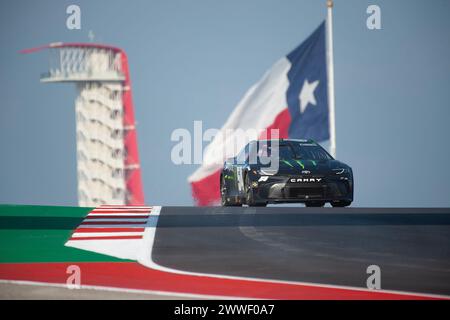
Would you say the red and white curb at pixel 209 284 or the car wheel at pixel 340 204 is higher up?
the red and white curb at pixel 209 284

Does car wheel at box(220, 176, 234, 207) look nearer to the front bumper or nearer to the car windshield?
the car windshield

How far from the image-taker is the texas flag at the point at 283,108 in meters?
33.9

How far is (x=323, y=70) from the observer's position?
3453 centimetres

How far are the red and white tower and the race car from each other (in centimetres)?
8973

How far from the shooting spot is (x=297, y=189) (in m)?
20.5

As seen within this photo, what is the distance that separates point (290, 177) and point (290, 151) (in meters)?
1.45

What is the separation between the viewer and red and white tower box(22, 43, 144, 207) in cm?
11344

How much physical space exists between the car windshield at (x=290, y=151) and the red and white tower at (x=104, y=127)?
89.3 metres

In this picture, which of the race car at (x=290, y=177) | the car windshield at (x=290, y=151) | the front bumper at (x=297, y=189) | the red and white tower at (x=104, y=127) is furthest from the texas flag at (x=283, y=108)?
the red and white tower at (x=104, y=127)

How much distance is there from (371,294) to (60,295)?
250 centimetres

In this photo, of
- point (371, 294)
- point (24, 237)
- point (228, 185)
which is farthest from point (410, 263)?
point (228, 185)

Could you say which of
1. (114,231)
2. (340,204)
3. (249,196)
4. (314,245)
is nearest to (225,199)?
(249,196)

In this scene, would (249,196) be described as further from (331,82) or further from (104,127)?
(104,127)

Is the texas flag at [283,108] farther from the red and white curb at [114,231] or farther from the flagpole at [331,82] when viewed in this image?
the red and white curb at [114,231]
